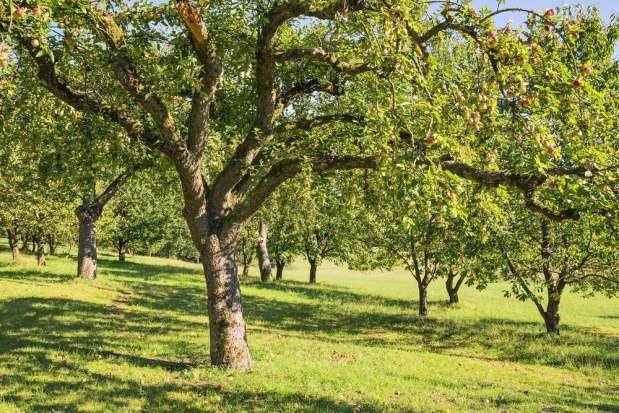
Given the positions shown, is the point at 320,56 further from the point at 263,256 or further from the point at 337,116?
the point at 263,256

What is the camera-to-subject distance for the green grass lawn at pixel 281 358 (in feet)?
38.4

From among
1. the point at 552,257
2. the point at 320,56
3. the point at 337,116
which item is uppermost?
the point at 320,56

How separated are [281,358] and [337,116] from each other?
761cm

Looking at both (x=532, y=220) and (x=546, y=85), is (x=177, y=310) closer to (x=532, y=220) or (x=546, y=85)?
(x=532, y=220)

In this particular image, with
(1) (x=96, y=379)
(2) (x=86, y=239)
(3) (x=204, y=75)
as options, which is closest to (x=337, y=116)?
(3) (x=204, y=75)

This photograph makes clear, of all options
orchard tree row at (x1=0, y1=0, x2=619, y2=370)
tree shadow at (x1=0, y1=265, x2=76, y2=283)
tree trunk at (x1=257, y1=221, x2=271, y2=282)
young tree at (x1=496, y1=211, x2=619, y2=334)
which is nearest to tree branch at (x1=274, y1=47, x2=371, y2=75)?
orchard tree row at (x1=0, y1=0, x2=619, y2=370)

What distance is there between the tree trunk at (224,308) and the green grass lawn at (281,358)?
519mm

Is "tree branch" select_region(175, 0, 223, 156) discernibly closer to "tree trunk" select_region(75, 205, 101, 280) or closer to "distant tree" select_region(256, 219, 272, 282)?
"tree trunk" select_region(75, 205, 101, 280)

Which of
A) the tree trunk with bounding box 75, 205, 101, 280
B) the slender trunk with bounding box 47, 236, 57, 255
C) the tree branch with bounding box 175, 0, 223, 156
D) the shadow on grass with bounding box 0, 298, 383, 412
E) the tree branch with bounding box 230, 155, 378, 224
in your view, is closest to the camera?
the shadow on grass with bounding box 0, 298, 383, 412

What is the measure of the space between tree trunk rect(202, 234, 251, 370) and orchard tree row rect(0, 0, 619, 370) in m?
0.04

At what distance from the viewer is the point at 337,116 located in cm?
1377

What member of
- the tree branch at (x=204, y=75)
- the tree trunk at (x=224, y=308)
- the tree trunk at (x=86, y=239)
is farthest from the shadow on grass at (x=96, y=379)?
the tree trunk at (x=86, y=239)

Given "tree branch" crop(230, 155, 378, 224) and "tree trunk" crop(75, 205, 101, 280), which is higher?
"tree branch" crop(230, 155, 378, 224)

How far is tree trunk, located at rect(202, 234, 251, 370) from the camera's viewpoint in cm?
1373
